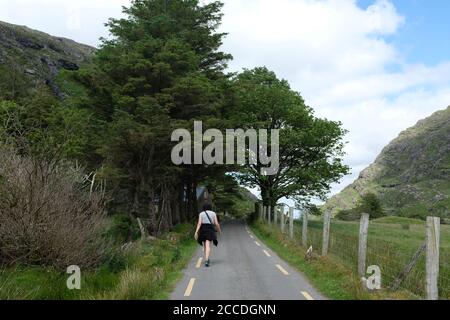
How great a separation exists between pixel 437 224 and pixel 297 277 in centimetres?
486

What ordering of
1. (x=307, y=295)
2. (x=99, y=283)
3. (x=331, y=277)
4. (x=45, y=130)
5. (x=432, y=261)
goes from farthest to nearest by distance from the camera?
1. (x=45, y=130)
2. (x=331, y=277)
3. (x=99, y=283)
4. (x=307, y=295)
5. (x=432, y=261)

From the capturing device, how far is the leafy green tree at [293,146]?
138 ft

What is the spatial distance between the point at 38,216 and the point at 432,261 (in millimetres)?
8949

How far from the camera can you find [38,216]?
11.7 meters

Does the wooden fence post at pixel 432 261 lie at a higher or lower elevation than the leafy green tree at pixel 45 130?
lower

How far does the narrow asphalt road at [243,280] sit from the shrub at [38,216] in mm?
3103

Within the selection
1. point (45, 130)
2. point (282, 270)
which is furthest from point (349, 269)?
point (45, 130)

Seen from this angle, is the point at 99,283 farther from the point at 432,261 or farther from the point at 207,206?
the point at 432,261

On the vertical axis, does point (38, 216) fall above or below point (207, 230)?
above

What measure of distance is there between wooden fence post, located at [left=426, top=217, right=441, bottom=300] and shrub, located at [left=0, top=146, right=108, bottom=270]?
8.26 metres

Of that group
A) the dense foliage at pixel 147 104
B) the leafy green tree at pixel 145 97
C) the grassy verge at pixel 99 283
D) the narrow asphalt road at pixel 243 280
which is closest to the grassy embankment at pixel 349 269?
the narrow asphalt road at pixel 243 280

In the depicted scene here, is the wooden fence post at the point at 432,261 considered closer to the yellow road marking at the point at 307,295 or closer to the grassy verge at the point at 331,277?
the grassy verge at the point at 331,277
